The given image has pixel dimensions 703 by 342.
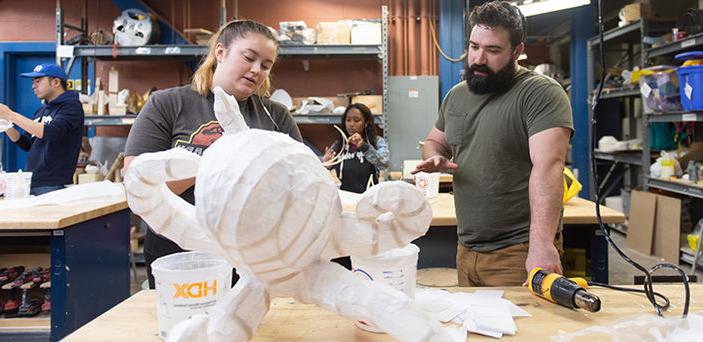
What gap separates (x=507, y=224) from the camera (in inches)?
60.7

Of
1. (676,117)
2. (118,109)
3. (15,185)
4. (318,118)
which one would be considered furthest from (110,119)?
(676,117)

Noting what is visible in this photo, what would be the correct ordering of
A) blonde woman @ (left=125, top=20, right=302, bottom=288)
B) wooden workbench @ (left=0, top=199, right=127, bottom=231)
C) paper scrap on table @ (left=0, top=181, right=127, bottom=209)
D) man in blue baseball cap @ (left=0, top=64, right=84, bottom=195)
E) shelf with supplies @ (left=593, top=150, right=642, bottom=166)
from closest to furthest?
blonde woman @ (left=125, top=20, right=302, bottom=288) → wooden workbench @ (left=0, top=199, right=127, bottom=231) → paper scrap on table @ (left=0, top=181, right=127, bottom=209) → man in blue baseball cap @ (left=0, top=64, right=84, bottom=195) → shelf with supplies @ (left=593, top=150, right=642, bottom=166)

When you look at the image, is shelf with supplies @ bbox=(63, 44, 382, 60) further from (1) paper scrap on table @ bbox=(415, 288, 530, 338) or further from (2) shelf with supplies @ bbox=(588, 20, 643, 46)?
(1) paper scrap on table @ bbox=(415, 288, 530, 338)

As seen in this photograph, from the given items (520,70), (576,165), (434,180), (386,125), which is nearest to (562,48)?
(576,165)

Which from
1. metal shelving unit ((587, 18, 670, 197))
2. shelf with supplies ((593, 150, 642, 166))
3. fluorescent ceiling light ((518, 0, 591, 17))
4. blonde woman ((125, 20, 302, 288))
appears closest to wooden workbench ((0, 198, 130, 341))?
blonde woman ((125, 20, 302, 288))

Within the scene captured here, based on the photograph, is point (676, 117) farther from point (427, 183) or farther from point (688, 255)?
point (427, 183)

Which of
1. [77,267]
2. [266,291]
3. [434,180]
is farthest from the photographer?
[434,180]

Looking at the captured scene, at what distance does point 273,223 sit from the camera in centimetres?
63

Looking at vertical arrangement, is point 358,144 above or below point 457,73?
below

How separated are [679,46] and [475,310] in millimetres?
3586

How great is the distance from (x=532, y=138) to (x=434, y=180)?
1037 mm

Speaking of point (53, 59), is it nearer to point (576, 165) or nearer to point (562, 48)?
point (576, 165)

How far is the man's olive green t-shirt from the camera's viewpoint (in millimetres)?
1474

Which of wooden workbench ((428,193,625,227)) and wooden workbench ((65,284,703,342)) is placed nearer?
wooden workbench ((65,284,703,342))
